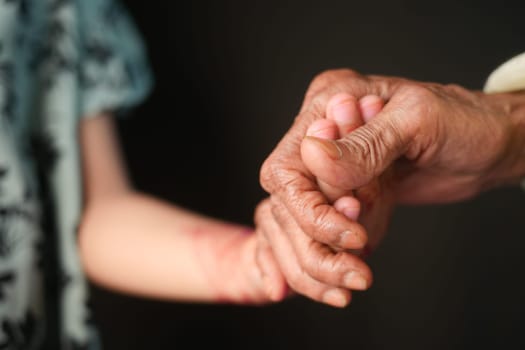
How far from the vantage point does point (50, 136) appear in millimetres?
554

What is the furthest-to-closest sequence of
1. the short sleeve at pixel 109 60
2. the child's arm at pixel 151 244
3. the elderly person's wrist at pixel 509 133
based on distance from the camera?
the short sleeve at pixel 109 60, the child's arm at pixel 151 244, the elderly person's wrist at pixel 509 133

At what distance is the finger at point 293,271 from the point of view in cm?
33

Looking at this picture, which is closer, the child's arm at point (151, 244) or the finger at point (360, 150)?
the finger at point (360, 150)

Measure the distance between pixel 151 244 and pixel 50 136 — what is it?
0.17 metres

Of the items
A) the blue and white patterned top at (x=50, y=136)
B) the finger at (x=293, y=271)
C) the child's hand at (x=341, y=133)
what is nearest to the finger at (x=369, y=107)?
the child's hand at (x=341, y=133)

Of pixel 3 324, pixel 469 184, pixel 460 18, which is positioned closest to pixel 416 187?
pixel 469 184

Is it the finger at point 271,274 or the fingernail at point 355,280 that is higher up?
the fingernail at point 355,280

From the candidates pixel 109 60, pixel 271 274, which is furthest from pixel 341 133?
pixel 109 60

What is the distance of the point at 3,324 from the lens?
47cm

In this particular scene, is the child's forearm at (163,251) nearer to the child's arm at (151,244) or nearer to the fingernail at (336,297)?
the child's arm at (151,244)

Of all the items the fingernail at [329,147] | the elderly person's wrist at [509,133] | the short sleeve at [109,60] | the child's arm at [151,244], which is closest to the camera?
the fingernail at [329,147]

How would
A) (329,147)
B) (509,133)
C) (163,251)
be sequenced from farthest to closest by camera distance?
(163,251) < (509,133) < (329,147)

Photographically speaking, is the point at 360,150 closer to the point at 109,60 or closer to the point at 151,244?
the point at 151,244

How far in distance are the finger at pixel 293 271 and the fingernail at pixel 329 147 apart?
10 centimetres
